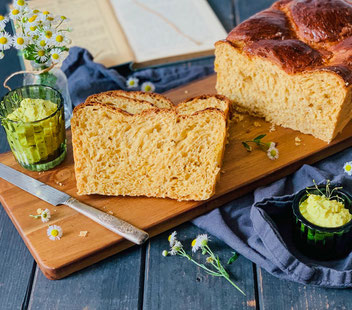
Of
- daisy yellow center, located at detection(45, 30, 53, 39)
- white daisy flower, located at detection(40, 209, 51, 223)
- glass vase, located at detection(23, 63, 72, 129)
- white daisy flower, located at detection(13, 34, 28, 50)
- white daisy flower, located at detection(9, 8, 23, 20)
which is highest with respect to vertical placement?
white daisy flower, located at detection(9, 8, 23, 20)

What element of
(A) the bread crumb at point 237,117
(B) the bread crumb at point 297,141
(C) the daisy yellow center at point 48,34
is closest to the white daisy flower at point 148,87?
(A) the bread crumb at point 237,117

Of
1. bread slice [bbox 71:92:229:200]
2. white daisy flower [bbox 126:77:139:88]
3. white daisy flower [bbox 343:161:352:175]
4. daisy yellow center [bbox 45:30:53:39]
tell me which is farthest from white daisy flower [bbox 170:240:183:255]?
white daisy flower [bbox 126:77:139:88]

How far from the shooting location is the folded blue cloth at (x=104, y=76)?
433cm

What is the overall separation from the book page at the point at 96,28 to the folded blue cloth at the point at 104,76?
0.68ft

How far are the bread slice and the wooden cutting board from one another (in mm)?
87

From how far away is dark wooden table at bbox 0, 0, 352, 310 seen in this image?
113 inches

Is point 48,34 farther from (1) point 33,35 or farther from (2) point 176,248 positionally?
(2) point 176,248

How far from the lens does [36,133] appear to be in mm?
3268

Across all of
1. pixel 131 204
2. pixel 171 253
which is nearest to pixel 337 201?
pixel 171 253

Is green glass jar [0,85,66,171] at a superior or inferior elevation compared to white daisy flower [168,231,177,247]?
superior

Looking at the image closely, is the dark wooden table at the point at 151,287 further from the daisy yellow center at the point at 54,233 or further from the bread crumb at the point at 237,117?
the bread crumb at the point at 237,117

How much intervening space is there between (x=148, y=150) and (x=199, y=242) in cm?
64

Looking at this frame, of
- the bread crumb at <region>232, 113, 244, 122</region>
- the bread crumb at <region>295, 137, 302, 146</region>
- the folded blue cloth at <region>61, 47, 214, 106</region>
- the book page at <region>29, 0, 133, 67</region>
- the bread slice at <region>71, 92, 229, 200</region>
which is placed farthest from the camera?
the book page at <region>29, 0, 133, 67</region>

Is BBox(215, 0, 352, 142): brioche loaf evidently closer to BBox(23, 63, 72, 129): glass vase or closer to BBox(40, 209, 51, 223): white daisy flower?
BBox(23, 63, 72, 129): glass vase
